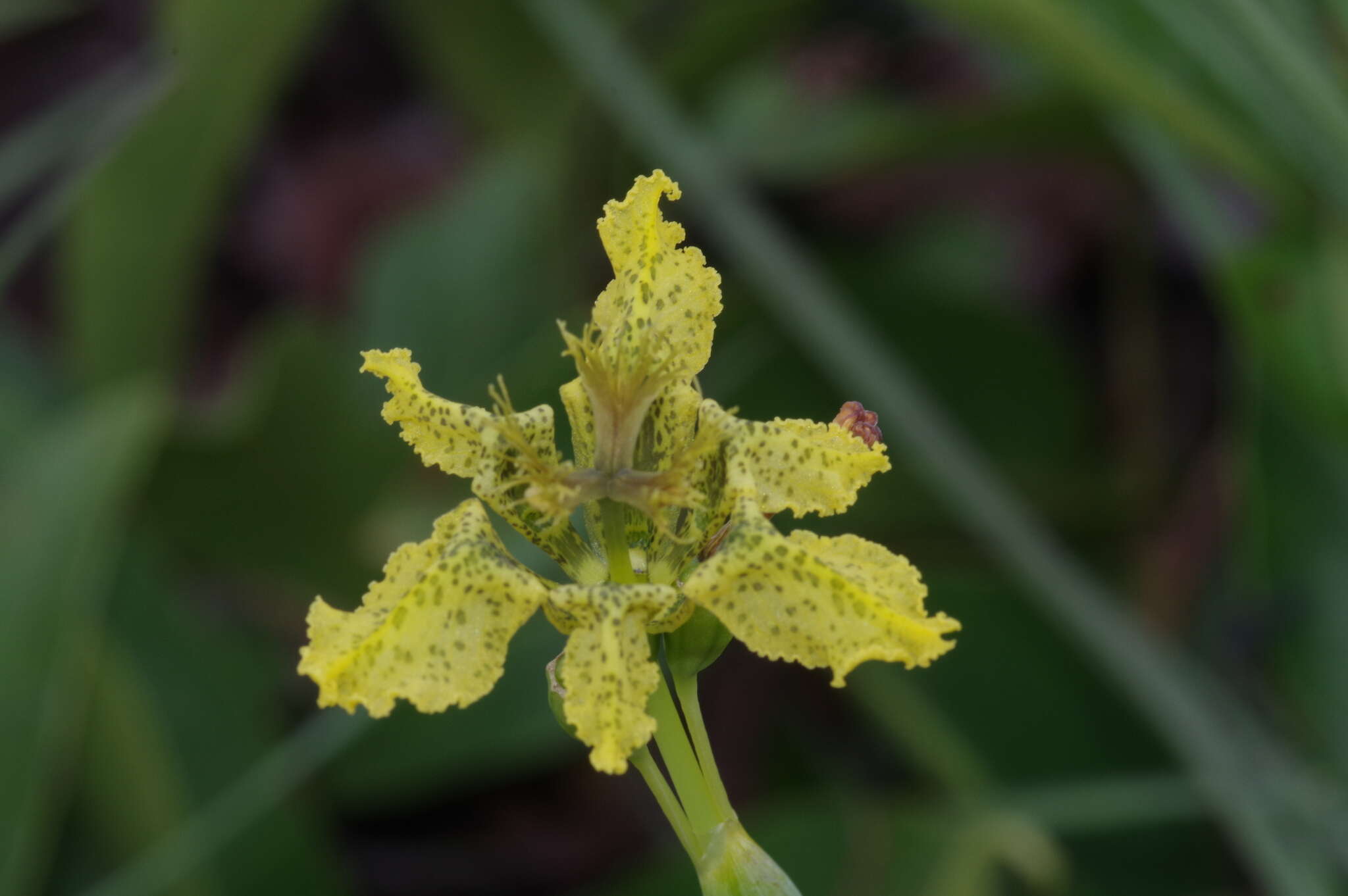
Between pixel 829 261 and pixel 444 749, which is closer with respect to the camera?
pixel 444 749

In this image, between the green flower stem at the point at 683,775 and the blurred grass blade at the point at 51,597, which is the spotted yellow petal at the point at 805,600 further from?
the blurred grass blade at the point at 51,597

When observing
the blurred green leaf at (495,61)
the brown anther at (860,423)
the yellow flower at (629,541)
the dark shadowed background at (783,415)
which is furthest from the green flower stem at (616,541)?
the blurred green leaf at (495,61)

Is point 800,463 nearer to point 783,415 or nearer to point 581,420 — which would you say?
point 581,420

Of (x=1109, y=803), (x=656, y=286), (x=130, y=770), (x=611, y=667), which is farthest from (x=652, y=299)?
(x=1109, y=803)

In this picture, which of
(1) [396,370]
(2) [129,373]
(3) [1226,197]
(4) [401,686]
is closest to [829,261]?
(3) [1226,197]

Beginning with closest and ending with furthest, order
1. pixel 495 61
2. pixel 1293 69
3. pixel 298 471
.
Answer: pixel 1293 69
pixel 298 471
pixel 495 61

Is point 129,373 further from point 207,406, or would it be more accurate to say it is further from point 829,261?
point 829,261
